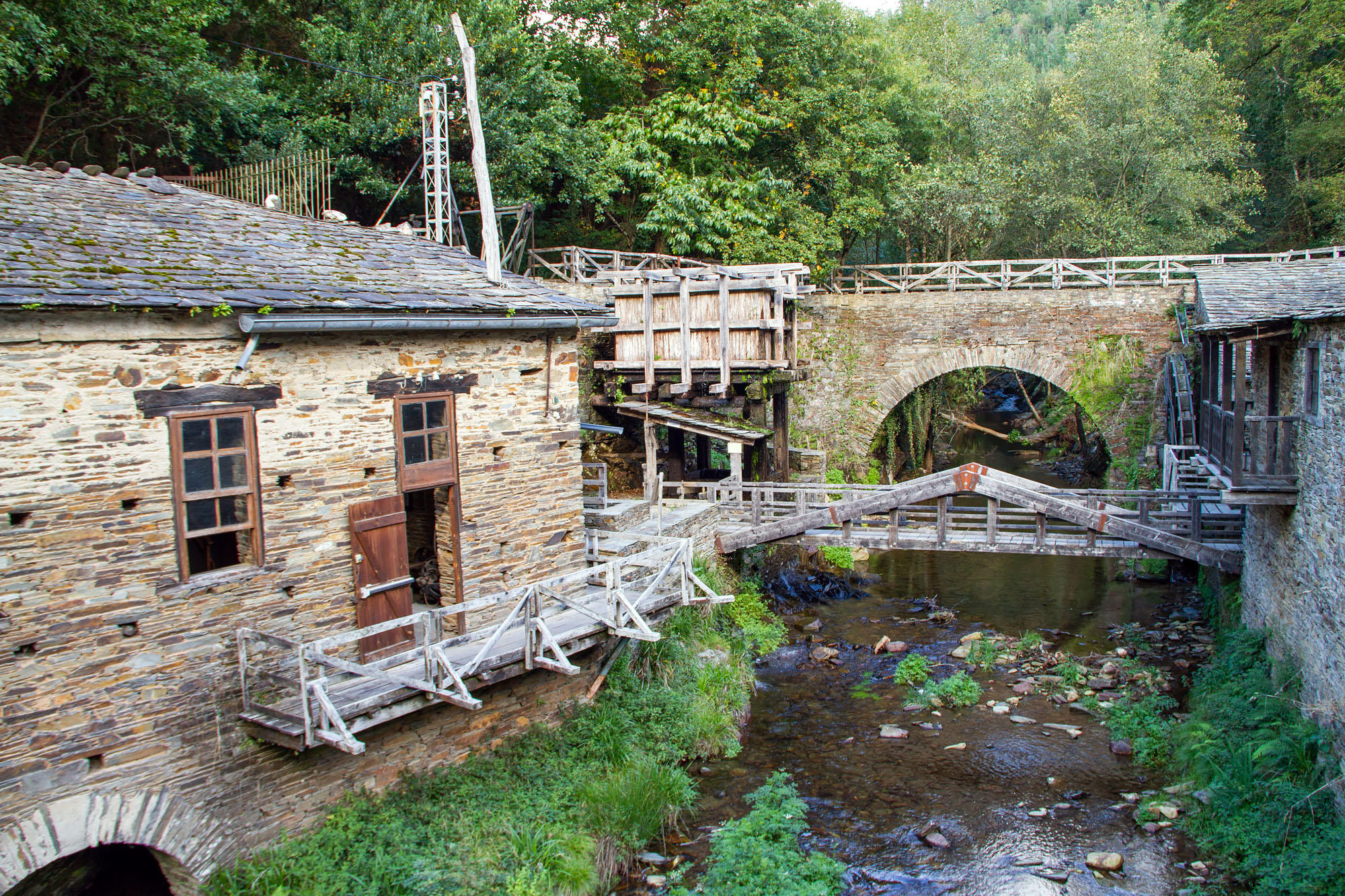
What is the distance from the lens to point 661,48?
23641 millimetres

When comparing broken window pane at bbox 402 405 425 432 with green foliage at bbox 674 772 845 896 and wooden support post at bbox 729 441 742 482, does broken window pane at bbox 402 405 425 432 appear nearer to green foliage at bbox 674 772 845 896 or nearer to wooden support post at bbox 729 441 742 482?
green foliage at bbox 674 772 845 896

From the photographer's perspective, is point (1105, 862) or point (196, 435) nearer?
point (196, 435)

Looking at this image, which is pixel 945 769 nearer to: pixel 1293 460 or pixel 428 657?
pixel 1293 460

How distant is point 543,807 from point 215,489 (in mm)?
4560

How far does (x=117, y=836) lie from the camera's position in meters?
7.30

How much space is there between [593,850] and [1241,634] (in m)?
9.94

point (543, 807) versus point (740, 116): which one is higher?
point (740, 116)

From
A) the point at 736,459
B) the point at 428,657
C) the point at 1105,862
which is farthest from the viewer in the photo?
the point at 736,459

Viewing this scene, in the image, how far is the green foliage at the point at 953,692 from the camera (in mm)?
13219

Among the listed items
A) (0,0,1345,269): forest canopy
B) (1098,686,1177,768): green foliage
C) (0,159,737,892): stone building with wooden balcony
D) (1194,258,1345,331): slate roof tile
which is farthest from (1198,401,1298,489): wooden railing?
(0,0,1345,269): forest canopy

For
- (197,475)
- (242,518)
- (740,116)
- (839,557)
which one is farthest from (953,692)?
(740,116)

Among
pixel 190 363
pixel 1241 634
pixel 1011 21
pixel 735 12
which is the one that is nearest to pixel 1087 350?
pixel 1241 634

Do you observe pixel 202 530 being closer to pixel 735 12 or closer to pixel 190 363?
pixel 190 363

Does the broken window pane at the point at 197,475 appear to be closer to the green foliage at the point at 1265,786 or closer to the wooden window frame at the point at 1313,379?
the green foliage at the point at 1265,786
